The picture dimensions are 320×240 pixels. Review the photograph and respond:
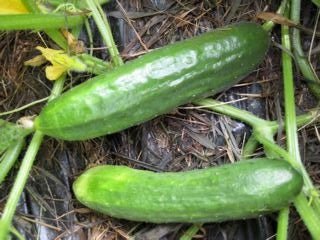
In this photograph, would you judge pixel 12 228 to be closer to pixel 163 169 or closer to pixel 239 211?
pixel 163 169

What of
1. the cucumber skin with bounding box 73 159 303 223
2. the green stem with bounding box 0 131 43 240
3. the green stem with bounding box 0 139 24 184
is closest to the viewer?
the cucumber skin with bounding box 73 159 303 223

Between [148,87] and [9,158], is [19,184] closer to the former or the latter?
[9,158]

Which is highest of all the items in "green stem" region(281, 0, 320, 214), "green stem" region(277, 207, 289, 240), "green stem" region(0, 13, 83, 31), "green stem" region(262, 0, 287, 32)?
"green stem" region(0, 13, 83, 31)

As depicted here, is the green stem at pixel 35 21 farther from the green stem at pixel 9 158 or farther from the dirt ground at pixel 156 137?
the green stem at pixel 9 158

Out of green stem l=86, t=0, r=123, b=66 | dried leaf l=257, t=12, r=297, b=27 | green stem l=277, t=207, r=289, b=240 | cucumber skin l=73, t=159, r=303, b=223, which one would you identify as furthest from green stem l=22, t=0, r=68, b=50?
green stem l=277, t=207, r=289, b=240

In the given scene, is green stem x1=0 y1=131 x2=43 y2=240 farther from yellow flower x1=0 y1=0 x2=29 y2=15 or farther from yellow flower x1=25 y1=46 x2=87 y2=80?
yellow flower x1=0 y1=0 x2=29 y2=15

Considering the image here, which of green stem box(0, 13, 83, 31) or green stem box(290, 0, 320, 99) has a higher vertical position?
green stem box(0, 13, 83, 31)

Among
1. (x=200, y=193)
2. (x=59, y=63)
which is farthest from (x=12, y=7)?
(x=200, y=193)
